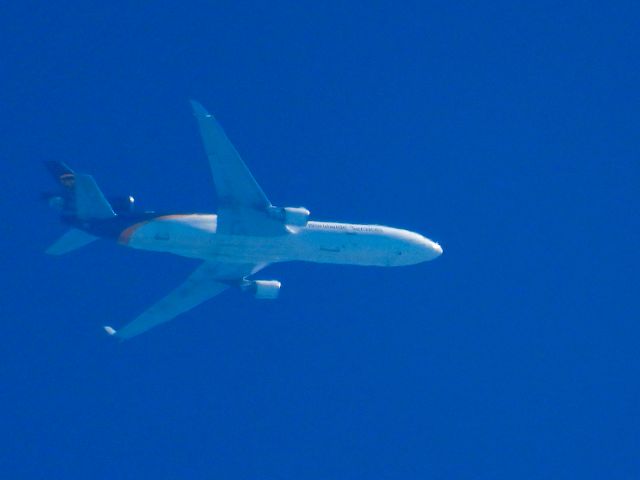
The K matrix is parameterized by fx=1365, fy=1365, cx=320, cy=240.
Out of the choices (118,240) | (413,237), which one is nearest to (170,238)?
(118,240)

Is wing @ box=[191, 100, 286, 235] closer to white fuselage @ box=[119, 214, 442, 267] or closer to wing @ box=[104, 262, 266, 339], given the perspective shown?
white fuselage @ box=[119, 214, 442, 267]

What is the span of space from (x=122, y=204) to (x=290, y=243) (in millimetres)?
9767

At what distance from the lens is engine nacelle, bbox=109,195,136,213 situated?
76562mm

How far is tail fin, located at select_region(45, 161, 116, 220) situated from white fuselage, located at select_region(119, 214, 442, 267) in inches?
72.2

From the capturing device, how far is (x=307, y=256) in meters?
79.1

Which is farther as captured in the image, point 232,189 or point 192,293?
point 192,293

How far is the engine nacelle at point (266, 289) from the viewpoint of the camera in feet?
271

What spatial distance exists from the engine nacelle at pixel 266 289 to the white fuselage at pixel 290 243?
6.25 ft

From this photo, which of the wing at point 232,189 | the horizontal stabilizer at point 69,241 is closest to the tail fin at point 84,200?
the horizontal stabilizer at point 69,241

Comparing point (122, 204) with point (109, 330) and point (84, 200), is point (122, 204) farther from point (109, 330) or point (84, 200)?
point (109, 330)

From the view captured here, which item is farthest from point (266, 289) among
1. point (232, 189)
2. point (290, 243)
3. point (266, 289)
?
point (232, 189)

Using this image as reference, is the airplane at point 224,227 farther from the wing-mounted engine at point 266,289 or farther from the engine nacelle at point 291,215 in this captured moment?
the wing-mounted engine at point 266,289

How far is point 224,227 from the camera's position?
251ft

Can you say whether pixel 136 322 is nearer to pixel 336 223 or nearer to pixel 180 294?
pixel 180 294
